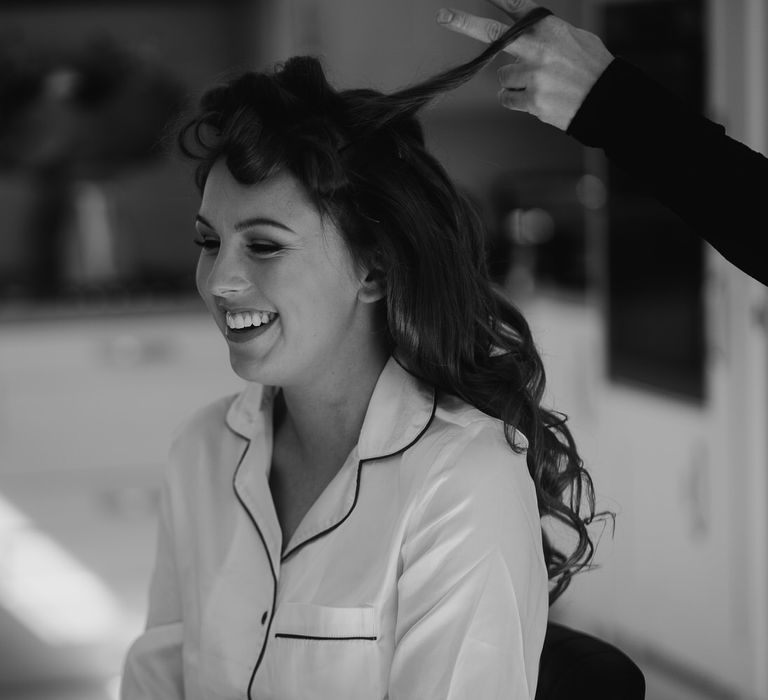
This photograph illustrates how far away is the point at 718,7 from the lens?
9.04 ft

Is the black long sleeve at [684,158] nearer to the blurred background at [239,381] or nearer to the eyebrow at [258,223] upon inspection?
the eyebrow at [258,223]

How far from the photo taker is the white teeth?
133 cm

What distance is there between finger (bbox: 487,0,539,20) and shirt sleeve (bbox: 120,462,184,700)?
0.73 metres

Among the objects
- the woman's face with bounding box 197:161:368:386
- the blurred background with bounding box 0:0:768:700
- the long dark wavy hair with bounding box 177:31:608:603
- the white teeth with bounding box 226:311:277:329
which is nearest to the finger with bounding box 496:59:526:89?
the long dark wavy hair with bounding box 177:31:608:603

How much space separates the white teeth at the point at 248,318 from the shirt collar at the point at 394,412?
15 cm

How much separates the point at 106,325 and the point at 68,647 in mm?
949

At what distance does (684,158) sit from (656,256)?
2043 millimetres

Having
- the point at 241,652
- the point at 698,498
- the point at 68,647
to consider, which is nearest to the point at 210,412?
the point at 241,652

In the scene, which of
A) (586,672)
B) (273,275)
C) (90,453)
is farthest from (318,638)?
(90,453)

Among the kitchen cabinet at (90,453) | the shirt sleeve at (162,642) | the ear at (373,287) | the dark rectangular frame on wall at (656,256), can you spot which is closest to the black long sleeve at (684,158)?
the ear at (373,287)

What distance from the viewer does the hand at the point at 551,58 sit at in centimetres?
115

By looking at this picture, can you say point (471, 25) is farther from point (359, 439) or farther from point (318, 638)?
point (318, 638)

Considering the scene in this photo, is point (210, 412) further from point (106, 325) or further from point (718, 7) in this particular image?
point (106, 325)

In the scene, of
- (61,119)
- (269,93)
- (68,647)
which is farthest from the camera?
(61,119)
